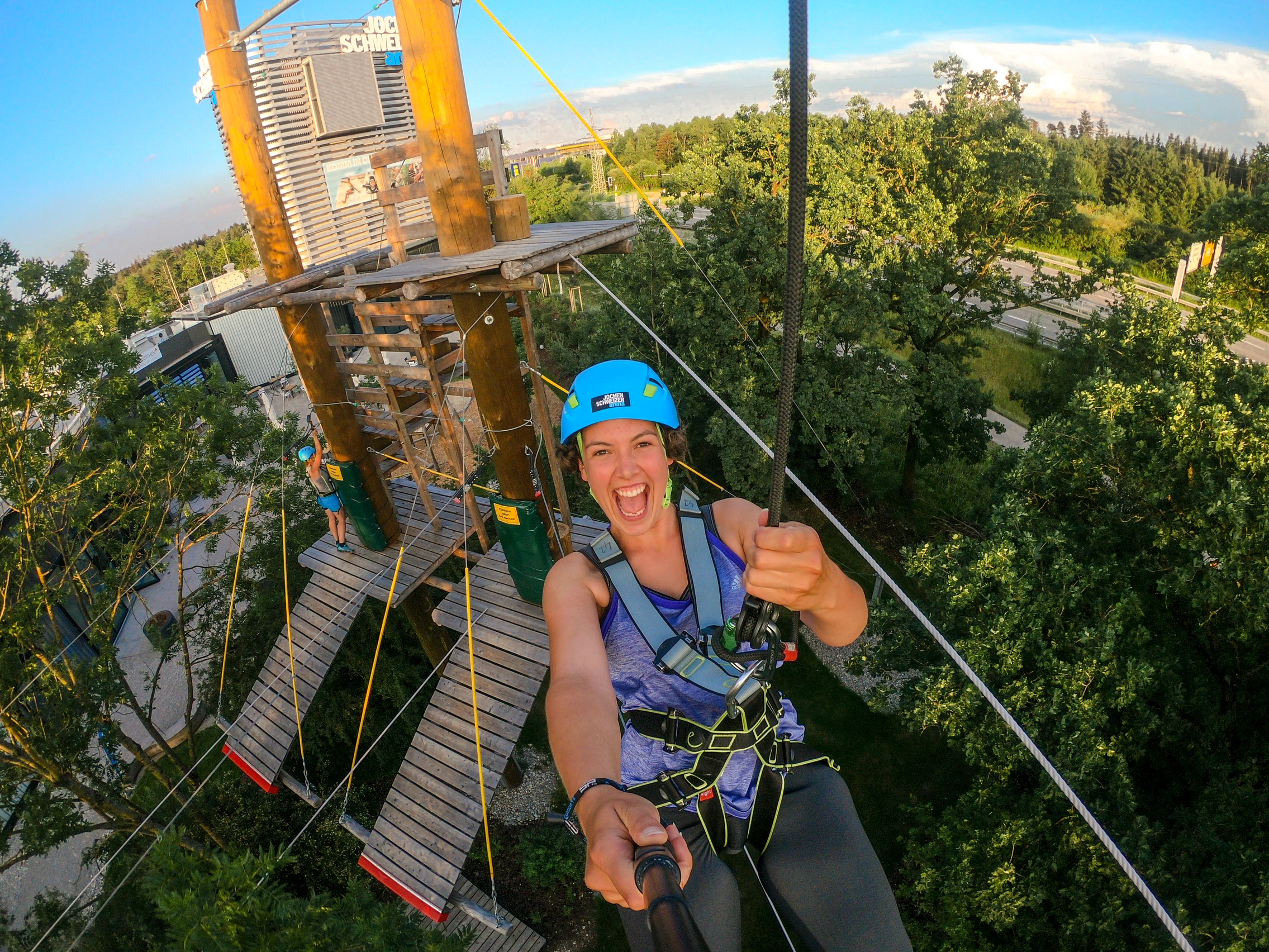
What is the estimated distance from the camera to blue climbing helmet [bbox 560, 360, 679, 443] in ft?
8.64

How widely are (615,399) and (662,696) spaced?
49.0 inches

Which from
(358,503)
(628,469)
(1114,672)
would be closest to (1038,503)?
(1114,672)

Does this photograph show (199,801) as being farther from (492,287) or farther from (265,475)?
(492,287)

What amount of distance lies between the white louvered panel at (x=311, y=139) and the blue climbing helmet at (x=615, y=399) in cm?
1509

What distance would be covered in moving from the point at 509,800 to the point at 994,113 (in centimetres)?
1676

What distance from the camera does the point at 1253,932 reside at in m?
4.57

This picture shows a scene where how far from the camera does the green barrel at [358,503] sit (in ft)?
28.4

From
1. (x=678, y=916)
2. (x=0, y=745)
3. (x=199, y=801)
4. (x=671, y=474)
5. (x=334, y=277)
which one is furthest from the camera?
(x=199, y=801)

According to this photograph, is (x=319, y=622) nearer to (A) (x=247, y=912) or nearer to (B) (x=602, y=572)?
(A) (x=247, y=912)

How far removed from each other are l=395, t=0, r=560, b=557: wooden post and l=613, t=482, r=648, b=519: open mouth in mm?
4107

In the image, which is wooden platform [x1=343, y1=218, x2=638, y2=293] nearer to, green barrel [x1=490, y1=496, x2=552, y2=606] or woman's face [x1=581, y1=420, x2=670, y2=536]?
green barrel [x1=490, y1=496, x2=552, y2=606]

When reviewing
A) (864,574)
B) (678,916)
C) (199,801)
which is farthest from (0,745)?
(864,574)

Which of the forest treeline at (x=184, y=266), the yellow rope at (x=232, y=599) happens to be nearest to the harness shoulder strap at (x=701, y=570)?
the yellow rope at (x=232, y=599)

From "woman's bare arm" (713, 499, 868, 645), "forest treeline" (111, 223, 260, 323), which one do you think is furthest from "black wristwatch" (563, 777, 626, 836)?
"forest treeline" (111, 223, 260, 323)
